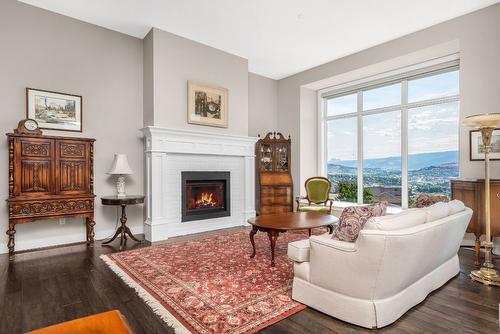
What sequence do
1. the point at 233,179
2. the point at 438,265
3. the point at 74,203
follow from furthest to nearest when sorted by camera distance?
the point at 233,179 < the point at 74,203 < the point at 438,265

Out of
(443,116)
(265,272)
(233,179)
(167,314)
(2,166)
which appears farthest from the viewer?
(233,179)

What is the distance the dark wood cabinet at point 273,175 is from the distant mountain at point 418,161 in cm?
161

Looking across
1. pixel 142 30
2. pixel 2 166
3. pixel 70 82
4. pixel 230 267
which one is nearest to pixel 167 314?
pixel 230 267

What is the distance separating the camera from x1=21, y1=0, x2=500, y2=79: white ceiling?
4.02 meters

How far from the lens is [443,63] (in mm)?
5062

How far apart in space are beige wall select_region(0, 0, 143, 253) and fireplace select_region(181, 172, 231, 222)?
2.73 ft

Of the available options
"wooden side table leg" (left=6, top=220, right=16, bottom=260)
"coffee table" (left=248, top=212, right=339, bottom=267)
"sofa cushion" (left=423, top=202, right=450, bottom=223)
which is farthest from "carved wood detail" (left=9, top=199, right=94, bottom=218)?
"sofa cushion" (left=423, top=202, right=450, bottom=223)

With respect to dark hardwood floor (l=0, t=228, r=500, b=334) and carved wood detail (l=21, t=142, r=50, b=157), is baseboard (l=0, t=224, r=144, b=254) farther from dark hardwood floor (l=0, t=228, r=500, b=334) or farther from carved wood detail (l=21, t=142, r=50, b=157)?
carved wood detail (l=21, t=142, r=50, b=157)

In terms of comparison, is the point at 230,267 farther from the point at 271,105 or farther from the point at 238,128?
the point at 271,105

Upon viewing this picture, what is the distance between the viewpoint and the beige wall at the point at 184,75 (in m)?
4.79

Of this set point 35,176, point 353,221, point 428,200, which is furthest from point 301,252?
point 35,176

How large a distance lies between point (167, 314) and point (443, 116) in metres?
5.52

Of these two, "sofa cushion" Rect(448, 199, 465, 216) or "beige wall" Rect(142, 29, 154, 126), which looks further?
"beige wall" Rect(142, 29, 154, 126)

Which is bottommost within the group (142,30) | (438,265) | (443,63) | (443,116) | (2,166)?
(438,265)
